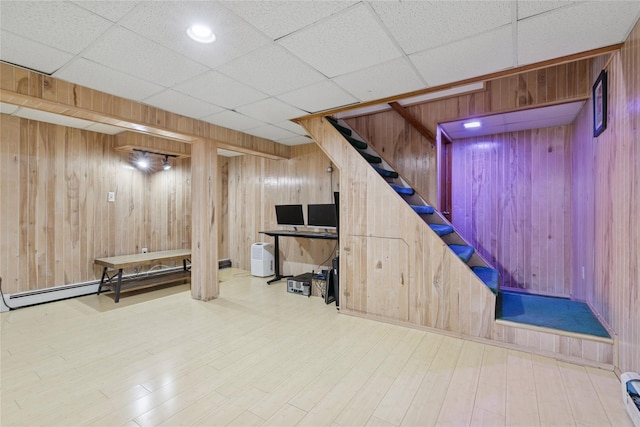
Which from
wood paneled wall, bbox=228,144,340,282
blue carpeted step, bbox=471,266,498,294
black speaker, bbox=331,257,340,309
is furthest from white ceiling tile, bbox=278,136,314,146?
blue carpeted step, bbox=471,266,498,294

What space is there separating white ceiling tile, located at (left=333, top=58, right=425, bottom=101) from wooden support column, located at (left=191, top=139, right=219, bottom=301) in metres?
2.37

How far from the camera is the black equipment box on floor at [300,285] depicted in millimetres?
4539

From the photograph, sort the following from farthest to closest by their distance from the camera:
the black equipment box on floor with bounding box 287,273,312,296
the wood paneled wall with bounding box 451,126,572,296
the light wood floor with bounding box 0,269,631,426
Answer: the black equipment box on floor with bounding box 287,273,312,296
the wood paneled wall with bounding box 451,126,572,296
the light wood floor with bounding box 0,269,631,426

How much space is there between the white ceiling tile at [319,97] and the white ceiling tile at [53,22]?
1668 mm

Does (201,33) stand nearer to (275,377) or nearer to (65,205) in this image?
(275,377)

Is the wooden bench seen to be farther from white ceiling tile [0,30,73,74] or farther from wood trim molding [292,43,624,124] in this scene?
wood trim molding [292,43,624,124]

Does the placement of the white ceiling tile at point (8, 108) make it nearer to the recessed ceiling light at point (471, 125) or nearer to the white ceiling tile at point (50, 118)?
the white ceiling tile at point (50, 118)

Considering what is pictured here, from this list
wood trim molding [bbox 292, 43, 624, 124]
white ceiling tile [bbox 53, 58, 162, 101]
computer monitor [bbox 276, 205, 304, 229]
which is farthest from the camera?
computer monitor [bbox 276, 205, 304, 229]

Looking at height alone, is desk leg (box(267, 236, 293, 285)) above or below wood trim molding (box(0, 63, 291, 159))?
below

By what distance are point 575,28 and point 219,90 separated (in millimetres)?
2962

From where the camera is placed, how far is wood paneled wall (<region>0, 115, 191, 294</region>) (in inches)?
157

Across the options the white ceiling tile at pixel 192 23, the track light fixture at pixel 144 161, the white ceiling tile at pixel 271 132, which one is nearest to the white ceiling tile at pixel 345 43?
the white ceiling tile at pixel 192 23

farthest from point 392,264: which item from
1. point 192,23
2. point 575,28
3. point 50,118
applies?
point 50,118

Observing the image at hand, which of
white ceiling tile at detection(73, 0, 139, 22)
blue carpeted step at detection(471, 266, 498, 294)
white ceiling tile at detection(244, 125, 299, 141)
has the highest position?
white ceiling tile at detection(244, 125, 299, 141)
